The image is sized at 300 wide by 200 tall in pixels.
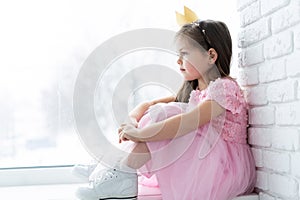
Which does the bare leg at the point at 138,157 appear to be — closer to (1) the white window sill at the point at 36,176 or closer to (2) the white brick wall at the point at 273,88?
(2) the white brick wall at the point at 273,88

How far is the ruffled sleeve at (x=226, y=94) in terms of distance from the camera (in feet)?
4.33

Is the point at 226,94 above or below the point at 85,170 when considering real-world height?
above

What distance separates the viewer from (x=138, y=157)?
128 cm

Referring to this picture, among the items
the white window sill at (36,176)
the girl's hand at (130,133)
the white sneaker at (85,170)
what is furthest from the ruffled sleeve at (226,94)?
the white window sill at (36,176)

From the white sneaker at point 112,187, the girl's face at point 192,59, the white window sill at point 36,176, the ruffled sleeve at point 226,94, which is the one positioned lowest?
the white window sill at point 36,176

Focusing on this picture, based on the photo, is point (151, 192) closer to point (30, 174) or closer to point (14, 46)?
point (30, 174)

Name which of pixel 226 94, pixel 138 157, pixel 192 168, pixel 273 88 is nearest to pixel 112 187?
pixel 138 157

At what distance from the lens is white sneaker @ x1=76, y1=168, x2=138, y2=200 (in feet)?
4.14

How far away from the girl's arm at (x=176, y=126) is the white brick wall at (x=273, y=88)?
0.17 metres

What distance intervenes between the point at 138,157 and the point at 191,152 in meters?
0.16

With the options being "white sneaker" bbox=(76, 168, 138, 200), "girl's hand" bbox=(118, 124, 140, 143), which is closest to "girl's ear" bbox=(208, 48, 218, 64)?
"girl's hand" bbox=(118, 124, 140, 143)

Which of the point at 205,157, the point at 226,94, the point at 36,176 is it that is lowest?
the point at 36,176

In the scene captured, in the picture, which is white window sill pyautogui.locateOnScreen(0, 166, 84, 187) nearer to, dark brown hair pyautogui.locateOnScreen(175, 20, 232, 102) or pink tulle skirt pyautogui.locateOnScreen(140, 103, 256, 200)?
pink tulle skirt pyautogui.locateOnScreen(140, 103, 256, 200)

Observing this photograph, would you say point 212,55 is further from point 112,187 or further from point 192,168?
point 112,187
